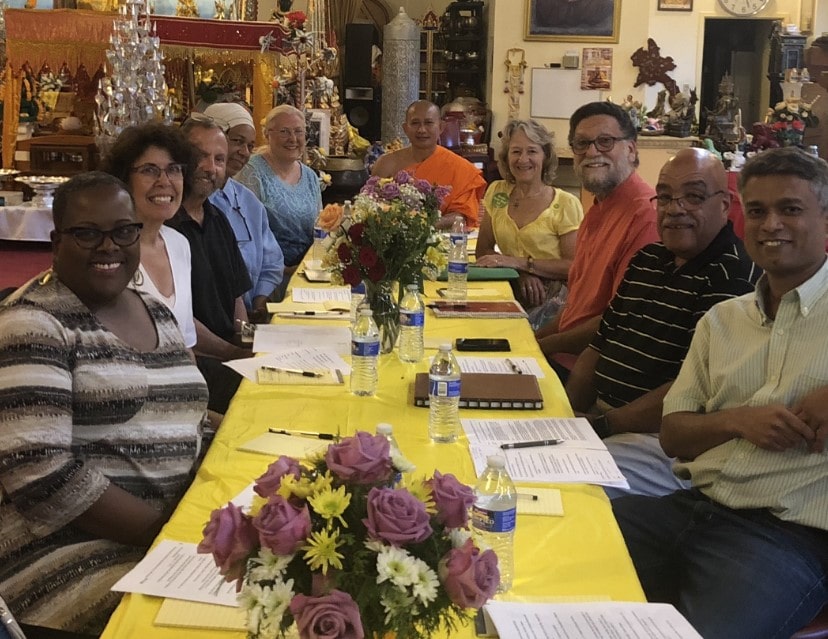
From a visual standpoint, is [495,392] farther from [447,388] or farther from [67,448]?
[67,448]

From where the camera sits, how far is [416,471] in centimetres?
174

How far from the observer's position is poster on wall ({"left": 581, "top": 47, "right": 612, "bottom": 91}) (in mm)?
10461

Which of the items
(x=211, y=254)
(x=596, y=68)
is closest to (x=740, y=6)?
(x=596, y=68)

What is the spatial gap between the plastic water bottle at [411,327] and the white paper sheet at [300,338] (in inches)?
6.3

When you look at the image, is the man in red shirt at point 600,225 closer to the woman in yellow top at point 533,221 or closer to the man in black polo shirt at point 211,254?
the woman in yellow top at point 533,221

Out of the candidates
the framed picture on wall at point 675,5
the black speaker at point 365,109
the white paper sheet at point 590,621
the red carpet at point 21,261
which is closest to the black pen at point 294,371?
the white paper sheet at point 590,621

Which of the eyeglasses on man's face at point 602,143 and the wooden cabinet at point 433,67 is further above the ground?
the wooden cabinet at point 433,67

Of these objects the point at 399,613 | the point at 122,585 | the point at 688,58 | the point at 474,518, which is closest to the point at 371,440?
the point at 399,613

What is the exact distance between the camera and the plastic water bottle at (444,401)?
1.89 meters

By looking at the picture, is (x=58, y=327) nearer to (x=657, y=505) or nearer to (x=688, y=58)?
(x=657, y=505)

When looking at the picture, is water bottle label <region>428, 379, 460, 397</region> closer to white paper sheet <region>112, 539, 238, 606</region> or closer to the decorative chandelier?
white paper sheet <region>112, 539, 238, 606</region>

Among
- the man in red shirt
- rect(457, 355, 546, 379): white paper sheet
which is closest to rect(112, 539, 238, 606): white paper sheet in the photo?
rect(457, 355, 546, 379): white paper sheet

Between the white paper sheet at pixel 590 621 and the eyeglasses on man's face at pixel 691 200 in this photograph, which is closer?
the white paper sheet at pixel 590 621

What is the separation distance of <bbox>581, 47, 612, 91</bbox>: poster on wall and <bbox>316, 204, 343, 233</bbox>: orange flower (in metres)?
8.30
